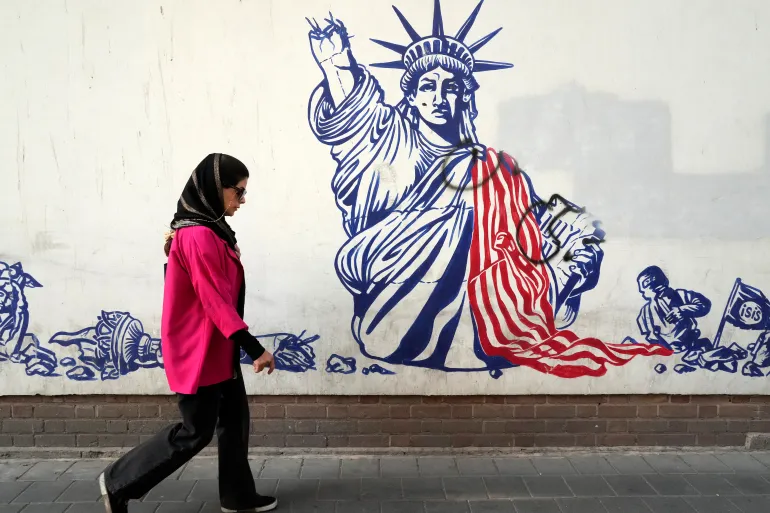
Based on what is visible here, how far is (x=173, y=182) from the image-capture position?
415 cm

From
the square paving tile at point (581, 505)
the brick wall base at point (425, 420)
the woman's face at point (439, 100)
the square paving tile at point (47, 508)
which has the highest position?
the woman's face at point (439, 100)

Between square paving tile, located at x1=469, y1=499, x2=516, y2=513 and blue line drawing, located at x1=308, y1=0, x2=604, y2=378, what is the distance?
2.86 ft

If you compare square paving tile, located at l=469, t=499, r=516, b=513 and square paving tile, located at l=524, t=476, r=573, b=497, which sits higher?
square paving tile, located at l=524, t=476, r=573, b=497

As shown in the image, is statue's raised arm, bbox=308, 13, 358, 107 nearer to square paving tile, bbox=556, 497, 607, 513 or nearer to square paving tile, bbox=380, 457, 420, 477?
square paving tile, bbox=380, 457, 420, 477

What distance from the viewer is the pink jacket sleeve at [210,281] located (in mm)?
3182

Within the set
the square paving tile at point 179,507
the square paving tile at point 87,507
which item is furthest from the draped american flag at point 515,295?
the square paving tile at point 87,507

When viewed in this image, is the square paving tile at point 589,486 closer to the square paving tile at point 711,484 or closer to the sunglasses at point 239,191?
the square paving tile at point 711,484

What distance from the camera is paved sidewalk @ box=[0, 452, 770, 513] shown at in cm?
365

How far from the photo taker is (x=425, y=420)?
4.36 metres

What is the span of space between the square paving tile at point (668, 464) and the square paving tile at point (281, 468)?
2.32 metres

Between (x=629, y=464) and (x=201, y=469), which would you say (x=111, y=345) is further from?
(x=629, y=464)

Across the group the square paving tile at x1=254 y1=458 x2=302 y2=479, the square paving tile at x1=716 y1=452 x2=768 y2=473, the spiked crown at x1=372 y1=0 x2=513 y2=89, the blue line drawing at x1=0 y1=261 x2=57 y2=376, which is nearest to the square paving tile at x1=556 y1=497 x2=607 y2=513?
the square paving tile at x1=716 y1=452 x2=768 y2=473

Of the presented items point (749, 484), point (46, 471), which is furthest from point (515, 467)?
point (46, 471)

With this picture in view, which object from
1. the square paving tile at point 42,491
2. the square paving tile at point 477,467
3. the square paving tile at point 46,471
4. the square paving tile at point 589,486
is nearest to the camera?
the square paving tile at point 42,491
